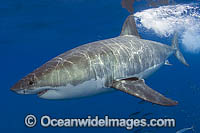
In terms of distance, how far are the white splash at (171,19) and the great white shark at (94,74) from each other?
523 inches

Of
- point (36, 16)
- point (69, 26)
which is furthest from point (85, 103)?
point (36, 16)

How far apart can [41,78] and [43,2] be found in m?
16.1

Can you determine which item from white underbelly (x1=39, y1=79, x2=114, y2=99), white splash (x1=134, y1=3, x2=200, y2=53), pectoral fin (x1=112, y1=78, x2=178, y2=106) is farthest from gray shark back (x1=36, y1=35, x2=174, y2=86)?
white splash (x1=134, y1=3, x2=200, y2=53)

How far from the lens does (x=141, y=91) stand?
4242 millimetres

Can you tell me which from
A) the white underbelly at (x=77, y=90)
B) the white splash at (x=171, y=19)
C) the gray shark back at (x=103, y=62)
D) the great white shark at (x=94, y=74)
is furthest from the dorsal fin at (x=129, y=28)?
the white splash at (x=171, y=19)

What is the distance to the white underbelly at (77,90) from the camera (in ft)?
12.7

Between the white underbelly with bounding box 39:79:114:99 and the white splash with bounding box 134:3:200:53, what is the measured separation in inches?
587

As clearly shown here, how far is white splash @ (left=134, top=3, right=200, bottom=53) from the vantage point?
57.4 feet

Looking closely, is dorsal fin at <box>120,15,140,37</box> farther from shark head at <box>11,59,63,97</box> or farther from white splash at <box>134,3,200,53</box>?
white splash at <box>134,3,200,53</box>

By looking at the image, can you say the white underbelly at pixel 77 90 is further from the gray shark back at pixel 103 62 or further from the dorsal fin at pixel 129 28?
the dorsal fin at pixel 129 28

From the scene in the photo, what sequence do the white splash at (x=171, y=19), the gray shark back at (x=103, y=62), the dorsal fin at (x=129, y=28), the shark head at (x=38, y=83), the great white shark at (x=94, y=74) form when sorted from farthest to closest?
the white splash at (x=171, y=19) < the dorsal fin at (x=129, y=28) < the gray shark back at (x=103, y=62) < the great white shark at (x=94, y=74) < the shark head at (x=38, y=83)

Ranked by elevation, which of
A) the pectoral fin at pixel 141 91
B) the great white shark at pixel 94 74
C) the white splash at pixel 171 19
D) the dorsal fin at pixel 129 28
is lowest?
the pectoral fin at pixel 141 91

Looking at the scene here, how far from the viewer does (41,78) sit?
377 cm

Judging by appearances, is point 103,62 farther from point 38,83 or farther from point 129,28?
point 129,28
